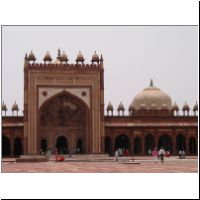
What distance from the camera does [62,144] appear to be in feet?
131

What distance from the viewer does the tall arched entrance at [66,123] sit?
3897 cm

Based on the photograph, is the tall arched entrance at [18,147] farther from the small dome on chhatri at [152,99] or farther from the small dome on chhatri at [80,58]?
the small dome on chhatri at [152,99]

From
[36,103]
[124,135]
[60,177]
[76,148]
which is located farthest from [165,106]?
[60,177]

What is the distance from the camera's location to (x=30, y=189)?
12.4 metres

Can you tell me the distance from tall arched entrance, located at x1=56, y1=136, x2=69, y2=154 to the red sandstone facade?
0.06 metres

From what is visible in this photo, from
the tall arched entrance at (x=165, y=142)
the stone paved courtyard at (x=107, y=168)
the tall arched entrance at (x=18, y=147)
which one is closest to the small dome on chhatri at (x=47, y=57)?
the tall arched entrance at (x=18, y=147)

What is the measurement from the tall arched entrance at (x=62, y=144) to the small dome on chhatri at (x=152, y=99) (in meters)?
8.78

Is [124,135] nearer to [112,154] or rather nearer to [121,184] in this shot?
[112,154]

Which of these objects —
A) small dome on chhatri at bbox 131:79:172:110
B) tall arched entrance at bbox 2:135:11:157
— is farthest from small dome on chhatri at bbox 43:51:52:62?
small dome on chhatri at bbox 131:79:172:110

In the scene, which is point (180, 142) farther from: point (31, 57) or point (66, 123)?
point (31, 57)

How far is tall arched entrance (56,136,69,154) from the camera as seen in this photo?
39562 mm

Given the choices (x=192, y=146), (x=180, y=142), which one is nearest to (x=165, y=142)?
(x=180, y=142)

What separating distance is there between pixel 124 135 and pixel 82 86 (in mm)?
5632

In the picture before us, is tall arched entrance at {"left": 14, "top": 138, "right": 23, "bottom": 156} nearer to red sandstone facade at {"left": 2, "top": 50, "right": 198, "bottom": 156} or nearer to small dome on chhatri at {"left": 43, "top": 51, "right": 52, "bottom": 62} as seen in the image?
red sandstone facade at {"left": 2, "top": 50, "right": 198, "bottom": 156}
